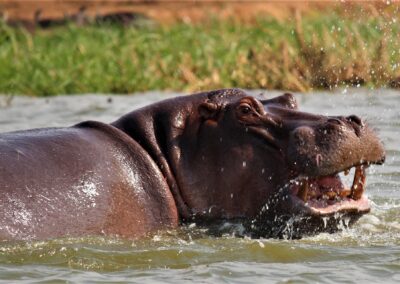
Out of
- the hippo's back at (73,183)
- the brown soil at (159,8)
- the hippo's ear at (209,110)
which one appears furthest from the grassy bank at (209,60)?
the hippo's back at (73,183)

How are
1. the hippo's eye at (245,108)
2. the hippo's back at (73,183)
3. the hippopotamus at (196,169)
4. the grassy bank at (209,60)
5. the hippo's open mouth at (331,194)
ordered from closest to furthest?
the hippo's back at (73,183)
the hippopotamus at (196,169)
the hippo's open mouth at (331,194)
the hippo's eye at (245,108)
the grassy bank at (209,60)

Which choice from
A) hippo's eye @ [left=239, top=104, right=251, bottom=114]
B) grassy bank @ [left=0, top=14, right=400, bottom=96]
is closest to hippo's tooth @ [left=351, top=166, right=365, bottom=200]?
hippo's eye @ [left=239, top=104, right=251, bottom=114]

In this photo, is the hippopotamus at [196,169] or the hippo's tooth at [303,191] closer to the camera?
the hippopotamus at [196,169]

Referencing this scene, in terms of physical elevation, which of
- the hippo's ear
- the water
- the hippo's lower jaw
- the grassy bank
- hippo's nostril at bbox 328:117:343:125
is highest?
the grassy bank

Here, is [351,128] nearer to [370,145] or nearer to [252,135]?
[370,145]

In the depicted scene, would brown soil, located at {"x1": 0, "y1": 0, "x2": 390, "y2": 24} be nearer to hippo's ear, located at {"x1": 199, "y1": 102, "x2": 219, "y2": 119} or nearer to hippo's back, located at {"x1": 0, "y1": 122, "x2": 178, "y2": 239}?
hippo's ear, located at {"x1": 199, "y1": 102, "x2": 219, "y2": 119}

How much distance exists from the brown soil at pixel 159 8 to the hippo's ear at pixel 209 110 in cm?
1233

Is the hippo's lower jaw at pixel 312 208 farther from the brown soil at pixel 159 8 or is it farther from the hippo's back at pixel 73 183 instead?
the brown soil at pixel 159 8

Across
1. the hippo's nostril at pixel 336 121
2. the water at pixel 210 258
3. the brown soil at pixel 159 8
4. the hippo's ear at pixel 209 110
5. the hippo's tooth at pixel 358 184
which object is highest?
the brown soil at pixel 159 8

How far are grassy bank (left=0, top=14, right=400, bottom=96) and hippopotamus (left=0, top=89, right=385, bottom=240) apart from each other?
5.77m

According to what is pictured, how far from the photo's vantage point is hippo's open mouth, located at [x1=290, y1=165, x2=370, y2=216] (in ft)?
21.1

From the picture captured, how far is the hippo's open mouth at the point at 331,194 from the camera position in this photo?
645 cm

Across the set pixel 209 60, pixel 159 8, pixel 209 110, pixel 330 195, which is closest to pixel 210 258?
pixel 330 195

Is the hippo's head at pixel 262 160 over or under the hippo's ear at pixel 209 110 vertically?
under
